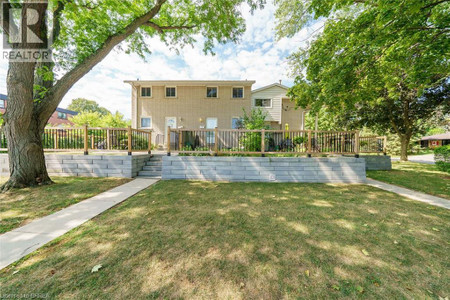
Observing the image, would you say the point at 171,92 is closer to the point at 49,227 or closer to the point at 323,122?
the point at 49,227

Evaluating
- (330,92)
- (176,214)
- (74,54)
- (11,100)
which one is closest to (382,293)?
(176,214)

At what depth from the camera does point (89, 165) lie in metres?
6.20

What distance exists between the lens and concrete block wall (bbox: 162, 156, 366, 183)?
5.97 meters

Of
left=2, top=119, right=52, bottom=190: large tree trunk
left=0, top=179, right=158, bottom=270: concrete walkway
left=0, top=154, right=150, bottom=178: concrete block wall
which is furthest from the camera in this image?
left=0, top=154, right=150, bottom=178: concrete block wall

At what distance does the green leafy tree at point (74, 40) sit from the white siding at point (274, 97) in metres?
7.19

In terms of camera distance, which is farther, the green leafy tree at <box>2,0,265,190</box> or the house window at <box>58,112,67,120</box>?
the house window at <box>58,112,67,120</box>

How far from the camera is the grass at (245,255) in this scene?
62.2 inches

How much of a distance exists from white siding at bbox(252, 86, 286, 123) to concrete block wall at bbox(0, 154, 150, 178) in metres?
11.0

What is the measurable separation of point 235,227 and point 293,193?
2642 millimetres

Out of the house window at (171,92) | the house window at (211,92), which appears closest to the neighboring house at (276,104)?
the house window at (211,92)

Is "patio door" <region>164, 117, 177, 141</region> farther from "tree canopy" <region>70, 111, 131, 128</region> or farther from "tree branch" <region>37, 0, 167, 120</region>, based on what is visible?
"tree canopy" <region>70, 111, 131, 128</region>

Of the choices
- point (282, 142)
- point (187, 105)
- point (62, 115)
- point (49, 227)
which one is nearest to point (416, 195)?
point (282, 142)

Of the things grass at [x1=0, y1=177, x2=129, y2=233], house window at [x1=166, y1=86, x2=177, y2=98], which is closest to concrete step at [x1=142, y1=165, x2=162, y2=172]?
grass at [x1=0, y1=177, x2=129, y2=233]

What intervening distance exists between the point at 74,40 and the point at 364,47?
1051 cm
